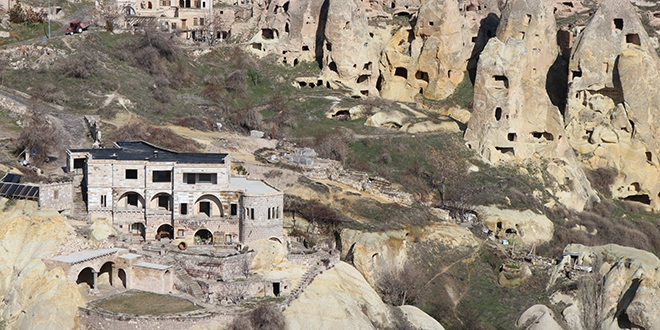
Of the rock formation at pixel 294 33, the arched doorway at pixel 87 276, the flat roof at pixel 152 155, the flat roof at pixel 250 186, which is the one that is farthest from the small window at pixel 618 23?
the arched doorway at pixel 87 276

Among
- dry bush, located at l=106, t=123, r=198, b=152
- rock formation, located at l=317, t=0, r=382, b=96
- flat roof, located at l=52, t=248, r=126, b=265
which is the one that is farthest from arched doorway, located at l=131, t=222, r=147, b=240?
rock formation, located at l=317, t=0, r=382, b=96

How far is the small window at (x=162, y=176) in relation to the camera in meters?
68.9

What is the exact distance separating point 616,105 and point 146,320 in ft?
162

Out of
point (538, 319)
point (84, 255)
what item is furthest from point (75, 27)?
point (538, 319)

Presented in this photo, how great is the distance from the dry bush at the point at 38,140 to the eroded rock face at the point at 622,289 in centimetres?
3124

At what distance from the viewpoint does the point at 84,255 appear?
63.5 m

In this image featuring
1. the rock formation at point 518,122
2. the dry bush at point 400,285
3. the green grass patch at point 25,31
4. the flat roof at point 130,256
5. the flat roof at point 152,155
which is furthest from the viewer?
the green grass patch at point 25,31

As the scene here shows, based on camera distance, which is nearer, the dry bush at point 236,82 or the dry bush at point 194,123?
the dry bush at point 194,123

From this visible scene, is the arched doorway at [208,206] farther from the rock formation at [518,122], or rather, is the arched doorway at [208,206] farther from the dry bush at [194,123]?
the rock formation at [518,122]

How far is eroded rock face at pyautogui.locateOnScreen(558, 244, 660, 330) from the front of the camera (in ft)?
234

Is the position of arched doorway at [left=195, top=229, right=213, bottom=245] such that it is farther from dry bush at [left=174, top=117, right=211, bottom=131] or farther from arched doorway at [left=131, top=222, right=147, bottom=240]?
dry bush at [left=174, top=117, right=211, bottom=131]

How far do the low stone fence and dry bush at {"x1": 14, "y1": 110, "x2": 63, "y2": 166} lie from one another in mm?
15390

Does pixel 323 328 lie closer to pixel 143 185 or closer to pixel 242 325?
pixel 242 325

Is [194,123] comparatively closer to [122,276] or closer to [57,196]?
[57,196]
